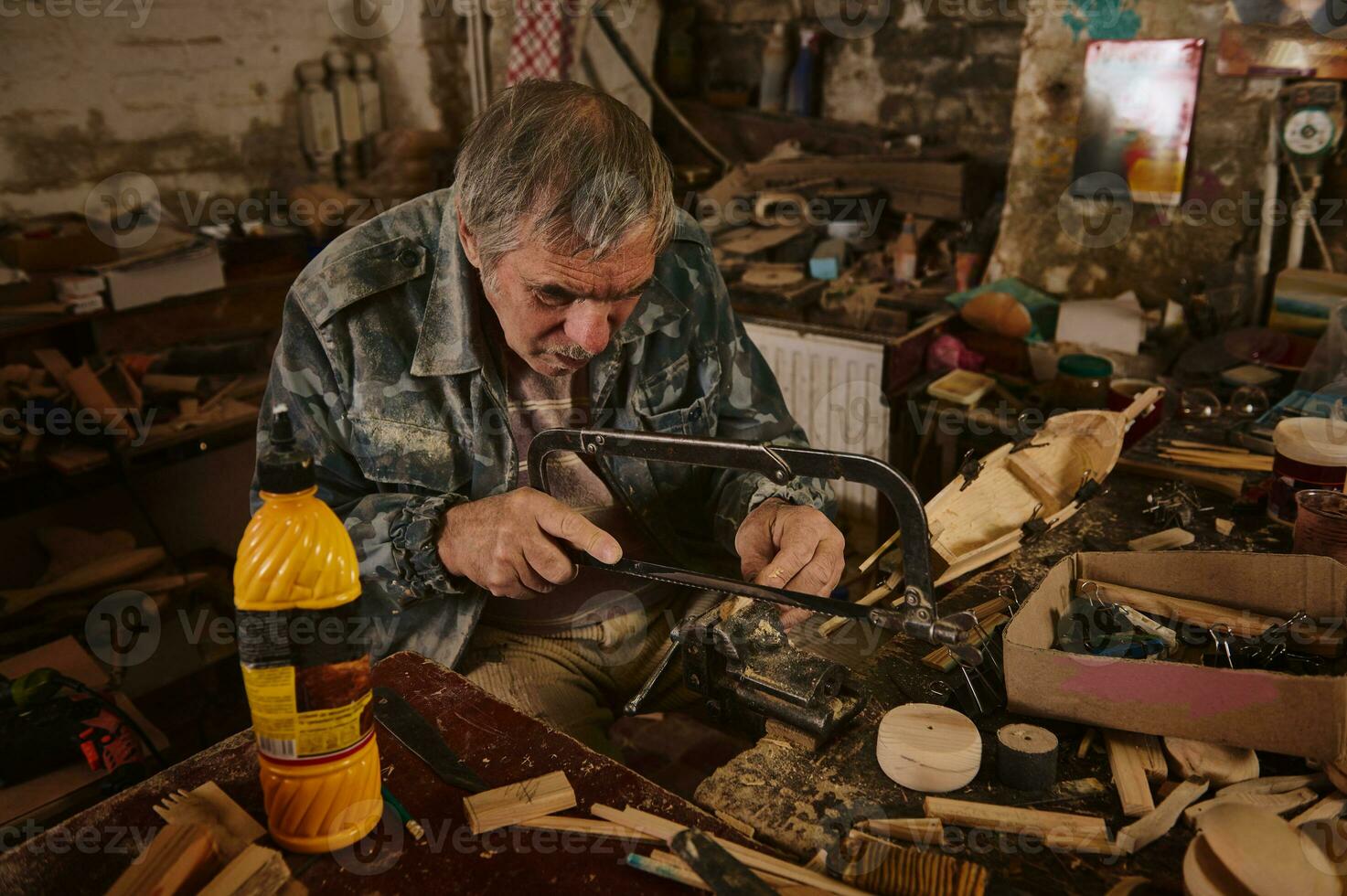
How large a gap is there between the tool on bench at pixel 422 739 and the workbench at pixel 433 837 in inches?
0.4

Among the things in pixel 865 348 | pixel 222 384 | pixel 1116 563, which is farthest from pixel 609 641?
pixel 222 384

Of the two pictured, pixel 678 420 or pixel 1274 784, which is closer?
pixel 1274 784

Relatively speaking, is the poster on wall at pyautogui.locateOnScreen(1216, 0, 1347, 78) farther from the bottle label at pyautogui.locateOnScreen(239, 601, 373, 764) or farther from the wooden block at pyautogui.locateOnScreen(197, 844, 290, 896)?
the wooden block at pyautogui.locateOnScreen(197, 844, 290, 896)

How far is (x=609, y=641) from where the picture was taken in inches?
86.2

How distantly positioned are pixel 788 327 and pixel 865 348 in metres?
0.36

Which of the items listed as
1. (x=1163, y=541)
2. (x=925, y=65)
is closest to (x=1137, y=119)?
(x=925, y=65)

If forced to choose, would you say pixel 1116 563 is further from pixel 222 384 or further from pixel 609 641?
pixel 222 384

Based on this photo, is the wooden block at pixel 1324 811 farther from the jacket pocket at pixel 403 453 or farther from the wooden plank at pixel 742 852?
the jacket pocket at pixel 403 453

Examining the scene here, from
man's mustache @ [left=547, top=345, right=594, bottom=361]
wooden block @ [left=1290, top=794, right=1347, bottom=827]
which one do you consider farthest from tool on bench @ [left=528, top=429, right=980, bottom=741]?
wooden block @ [left=1290, top=794, right=1347, bottom=827]

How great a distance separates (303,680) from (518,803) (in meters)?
0.33

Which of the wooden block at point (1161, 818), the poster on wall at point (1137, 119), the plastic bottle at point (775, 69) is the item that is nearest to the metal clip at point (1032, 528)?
the wooden block at point (1161, 818)

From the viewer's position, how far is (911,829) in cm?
125

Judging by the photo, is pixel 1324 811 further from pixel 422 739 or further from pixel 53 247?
pixel 53 247

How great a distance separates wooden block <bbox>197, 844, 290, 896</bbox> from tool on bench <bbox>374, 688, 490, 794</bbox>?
0.24 m
